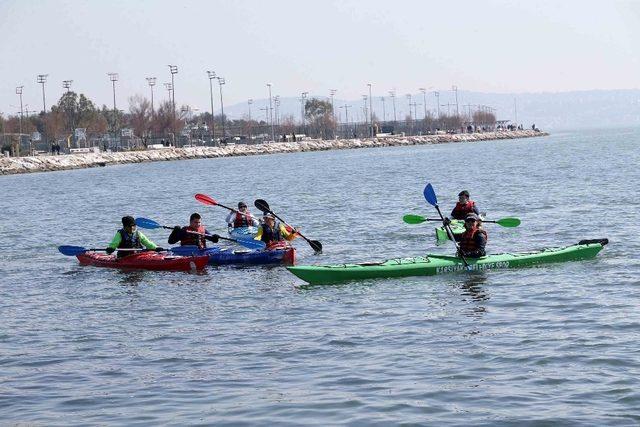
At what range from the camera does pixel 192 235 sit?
80.7 feet

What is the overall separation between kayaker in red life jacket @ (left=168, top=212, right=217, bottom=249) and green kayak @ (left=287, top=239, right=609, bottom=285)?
4040 millimetres

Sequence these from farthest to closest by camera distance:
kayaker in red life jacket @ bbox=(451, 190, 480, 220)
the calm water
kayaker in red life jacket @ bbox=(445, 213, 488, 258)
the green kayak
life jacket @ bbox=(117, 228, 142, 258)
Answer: kayaker in red life jacket @ bbox=(451, 190, 480, 220) < life jacket @ bbox=(117, 228, 142, 258) < kayaker in red life jacket @ bbox=(445, 213, 488, 258) < the green kayak < the calm water

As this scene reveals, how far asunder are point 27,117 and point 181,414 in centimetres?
17206

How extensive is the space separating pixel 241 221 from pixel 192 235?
8.98 feet

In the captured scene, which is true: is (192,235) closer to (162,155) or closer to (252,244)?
(252,244)

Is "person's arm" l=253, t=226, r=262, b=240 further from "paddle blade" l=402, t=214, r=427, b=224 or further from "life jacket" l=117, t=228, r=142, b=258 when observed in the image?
"paddle blade" l=402, t=214, r=427, b=224

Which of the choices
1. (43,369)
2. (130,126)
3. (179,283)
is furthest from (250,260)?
(130,126)

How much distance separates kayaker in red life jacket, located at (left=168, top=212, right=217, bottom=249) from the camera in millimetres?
24141

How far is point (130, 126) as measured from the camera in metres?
180

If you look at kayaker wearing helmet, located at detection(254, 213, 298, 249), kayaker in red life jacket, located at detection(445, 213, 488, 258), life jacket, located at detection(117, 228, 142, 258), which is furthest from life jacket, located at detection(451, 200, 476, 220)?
life jacket, located at detection(117, 228, 142, 258)

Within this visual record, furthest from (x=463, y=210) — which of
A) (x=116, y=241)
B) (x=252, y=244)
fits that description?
(x=116, y=241)

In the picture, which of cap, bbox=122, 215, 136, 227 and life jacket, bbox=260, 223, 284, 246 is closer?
cap, bbox=122, 215, 136, 227

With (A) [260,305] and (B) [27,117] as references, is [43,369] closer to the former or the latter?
(A) [260,305]

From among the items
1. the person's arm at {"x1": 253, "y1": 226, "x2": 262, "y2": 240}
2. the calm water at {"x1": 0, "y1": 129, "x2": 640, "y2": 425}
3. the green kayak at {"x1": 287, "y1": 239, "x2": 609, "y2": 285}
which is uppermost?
the person's arm at {"x1": 253, "y1": 226, "x2": 262, "y2": 240}
